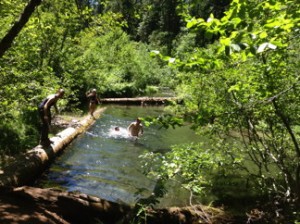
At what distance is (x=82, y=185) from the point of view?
9.20 m

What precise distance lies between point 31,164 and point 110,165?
313cm

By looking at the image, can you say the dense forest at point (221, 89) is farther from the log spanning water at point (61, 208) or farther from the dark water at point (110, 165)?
the dark water at point (110, 165)

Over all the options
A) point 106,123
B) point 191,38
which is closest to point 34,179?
point 106,123

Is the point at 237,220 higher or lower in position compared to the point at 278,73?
lower

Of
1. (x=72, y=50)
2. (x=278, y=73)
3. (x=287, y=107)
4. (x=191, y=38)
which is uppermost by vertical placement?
(x=191, y=38)

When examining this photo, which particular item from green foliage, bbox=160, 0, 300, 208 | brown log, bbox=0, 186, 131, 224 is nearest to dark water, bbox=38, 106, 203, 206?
brown log, bbox=0, 186, 131, 224

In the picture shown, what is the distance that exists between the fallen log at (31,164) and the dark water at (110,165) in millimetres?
296

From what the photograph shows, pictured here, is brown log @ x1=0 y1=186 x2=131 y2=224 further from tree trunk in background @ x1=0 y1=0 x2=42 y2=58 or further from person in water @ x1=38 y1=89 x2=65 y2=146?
person in water @ x1=38 y1=89 x2=65 y2=146

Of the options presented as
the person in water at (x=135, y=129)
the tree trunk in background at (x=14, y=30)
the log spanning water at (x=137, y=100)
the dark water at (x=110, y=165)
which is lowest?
the dark water at (x=110, y=165)

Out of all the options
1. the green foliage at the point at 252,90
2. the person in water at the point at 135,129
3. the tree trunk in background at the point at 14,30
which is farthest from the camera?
the person in water at the point at 135,129

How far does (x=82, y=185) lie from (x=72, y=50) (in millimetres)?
10246

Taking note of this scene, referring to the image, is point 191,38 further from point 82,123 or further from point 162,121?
point 162,121

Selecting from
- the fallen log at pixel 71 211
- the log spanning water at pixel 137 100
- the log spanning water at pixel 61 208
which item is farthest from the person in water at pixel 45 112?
the log spanning water at pixel 137 100

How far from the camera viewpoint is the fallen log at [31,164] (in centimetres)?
757
